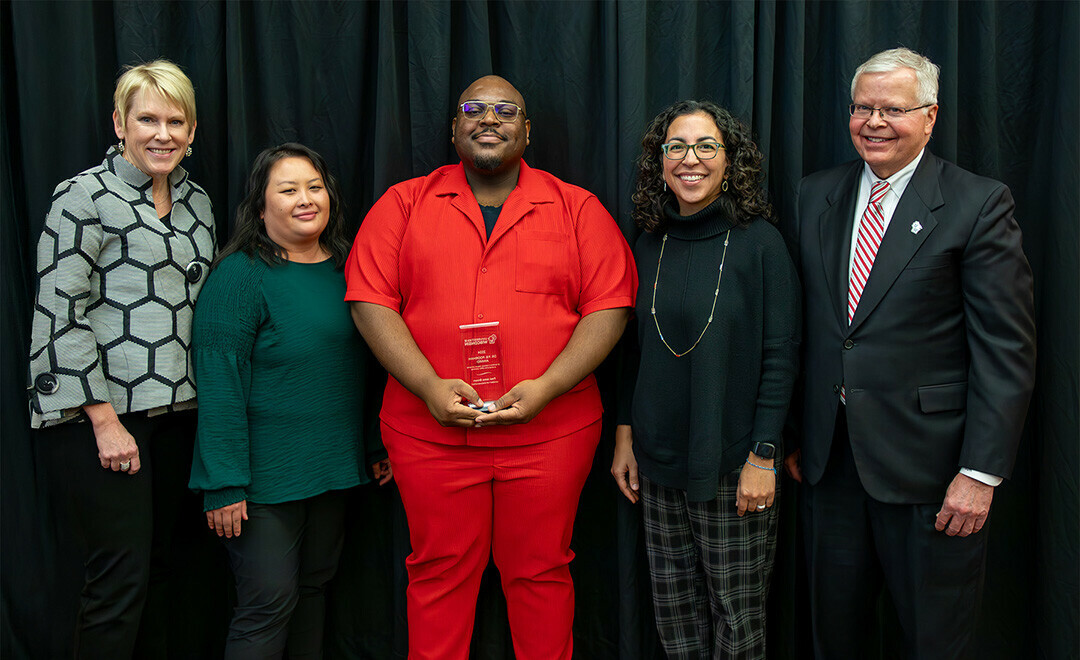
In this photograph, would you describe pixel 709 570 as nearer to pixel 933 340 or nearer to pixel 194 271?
pixel 933 340

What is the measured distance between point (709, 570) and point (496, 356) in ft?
2.65

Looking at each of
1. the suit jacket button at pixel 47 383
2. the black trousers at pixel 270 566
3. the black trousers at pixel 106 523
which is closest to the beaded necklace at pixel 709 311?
the black trousers at pixel 270 566

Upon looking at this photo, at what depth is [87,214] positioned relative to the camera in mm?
A: 1758

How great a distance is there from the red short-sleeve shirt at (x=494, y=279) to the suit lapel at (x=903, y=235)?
61cm

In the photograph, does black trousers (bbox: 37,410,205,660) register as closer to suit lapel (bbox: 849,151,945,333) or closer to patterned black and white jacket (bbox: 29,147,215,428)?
patterned black and white jacket (bbox: 29,147,215,428)

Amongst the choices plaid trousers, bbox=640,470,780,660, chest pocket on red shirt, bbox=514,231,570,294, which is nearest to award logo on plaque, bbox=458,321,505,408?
chest pocket on red shirt, bbox=514,231,570,294

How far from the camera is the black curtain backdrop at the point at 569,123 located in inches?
83.7

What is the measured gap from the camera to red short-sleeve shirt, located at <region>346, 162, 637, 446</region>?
1.83m

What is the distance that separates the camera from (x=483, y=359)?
5.86 ft

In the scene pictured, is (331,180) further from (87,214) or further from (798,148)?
(798,148)

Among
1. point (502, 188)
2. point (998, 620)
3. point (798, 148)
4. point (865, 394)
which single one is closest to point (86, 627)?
point (502, 188)

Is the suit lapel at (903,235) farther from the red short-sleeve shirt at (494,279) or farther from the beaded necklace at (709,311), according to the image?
the red short-sleeve shirt at (494,279)

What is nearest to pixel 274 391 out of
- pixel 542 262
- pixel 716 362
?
pixel 542 262

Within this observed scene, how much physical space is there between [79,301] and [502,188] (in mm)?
1136
